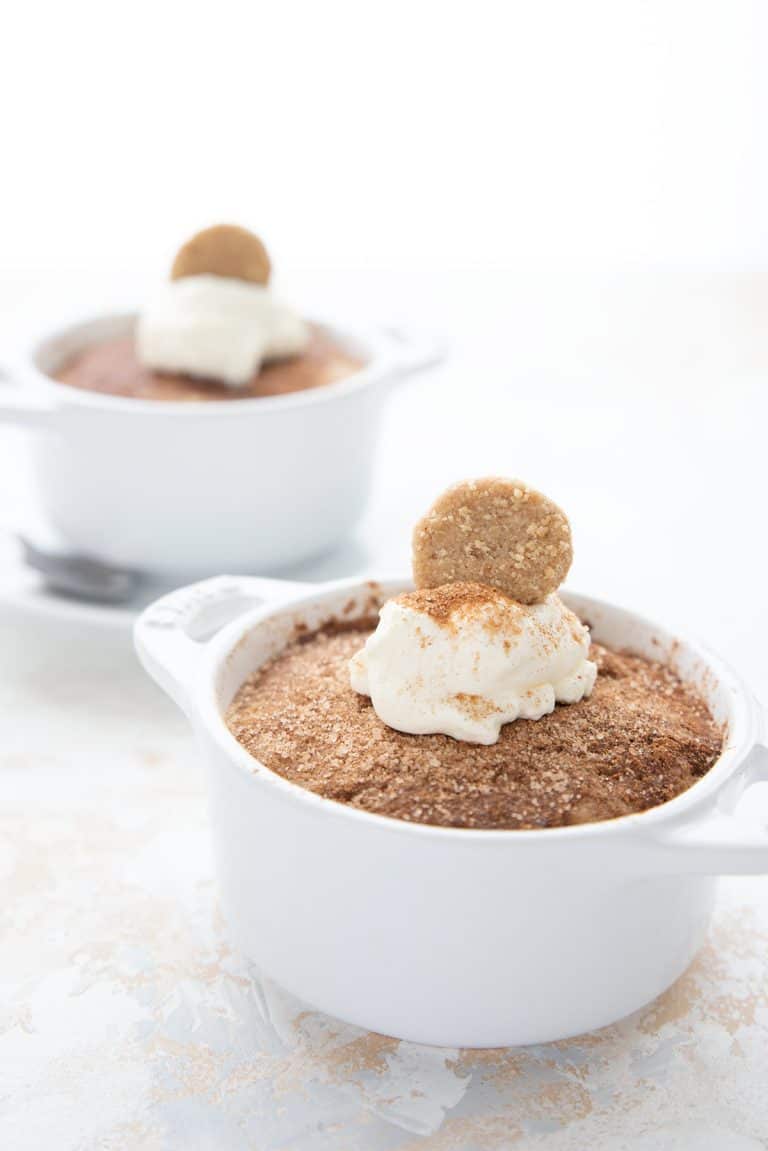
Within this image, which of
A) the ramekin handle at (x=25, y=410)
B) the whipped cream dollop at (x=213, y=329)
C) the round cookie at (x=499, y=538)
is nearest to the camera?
the round cookie at (x=499, y=538)

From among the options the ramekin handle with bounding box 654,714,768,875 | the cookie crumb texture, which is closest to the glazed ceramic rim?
the cookie crumb texture

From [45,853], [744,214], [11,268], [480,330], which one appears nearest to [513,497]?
[45,853]

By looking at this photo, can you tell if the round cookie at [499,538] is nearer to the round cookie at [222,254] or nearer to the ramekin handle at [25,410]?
the ramekin handle at [25,410]

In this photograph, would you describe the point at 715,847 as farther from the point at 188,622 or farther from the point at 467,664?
the point at 188,622

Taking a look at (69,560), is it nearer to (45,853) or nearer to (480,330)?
(45,853)

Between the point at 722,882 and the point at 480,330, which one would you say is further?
the point at 480,330

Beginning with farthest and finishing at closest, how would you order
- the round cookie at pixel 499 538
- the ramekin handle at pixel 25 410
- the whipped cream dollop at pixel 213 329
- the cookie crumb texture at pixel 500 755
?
the whipped cream dollop at pixel 213 329, the ramekin handle at pixel 25 410, the round cookie at pixel 499 538, the cookie crumb texture at pixel 500 755

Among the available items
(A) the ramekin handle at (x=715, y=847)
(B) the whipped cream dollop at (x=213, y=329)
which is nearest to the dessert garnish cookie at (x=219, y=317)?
(B) the whipped cream dollop at (x=213, y=329)
